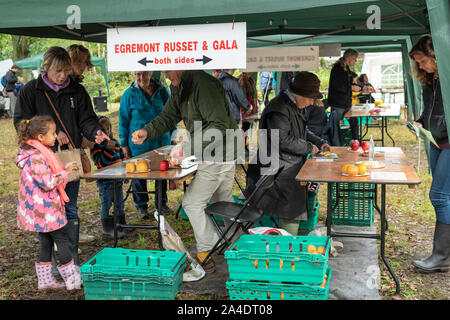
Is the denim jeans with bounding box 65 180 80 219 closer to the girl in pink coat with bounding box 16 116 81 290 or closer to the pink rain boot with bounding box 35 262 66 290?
the girl in pink coat with bounding box 16 116 81 290

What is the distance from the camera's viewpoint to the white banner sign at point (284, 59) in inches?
201

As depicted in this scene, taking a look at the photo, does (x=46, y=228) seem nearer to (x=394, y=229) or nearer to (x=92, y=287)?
(x=92, y=287)

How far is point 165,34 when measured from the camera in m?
3.18

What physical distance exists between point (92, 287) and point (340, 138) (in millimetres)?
5563

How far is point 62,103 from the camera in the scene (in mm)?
3963

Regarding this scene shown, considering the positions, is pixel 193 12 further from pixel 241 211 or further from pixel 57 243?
pixel 57 243

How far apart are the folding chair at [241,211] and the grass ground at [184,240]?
60 centimetres

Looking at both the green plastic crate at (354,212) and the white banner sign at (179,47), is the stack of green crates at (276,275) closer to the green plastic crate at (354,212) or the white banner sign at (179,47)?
the white banner sign at (179,47)

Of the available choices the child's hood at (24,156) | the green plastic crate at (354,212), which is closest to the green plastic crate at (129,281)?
the child's hood at (24,156)

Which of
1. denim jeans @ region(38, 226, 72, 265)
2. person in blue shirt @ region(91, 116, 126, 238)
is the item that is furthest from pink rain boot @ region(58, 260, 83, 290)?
person in blue shirt @ region(91, 116, 126, 238)

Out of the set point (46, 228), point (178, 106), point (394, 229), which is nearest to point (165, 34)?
point (178, 106)

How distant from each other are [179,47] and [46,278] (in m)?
2.13

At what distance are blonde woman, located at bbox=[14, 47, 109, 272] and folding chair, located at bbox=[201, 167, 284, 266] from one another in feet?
3.74

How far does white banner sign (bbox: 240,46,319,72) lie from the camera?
5.09m
